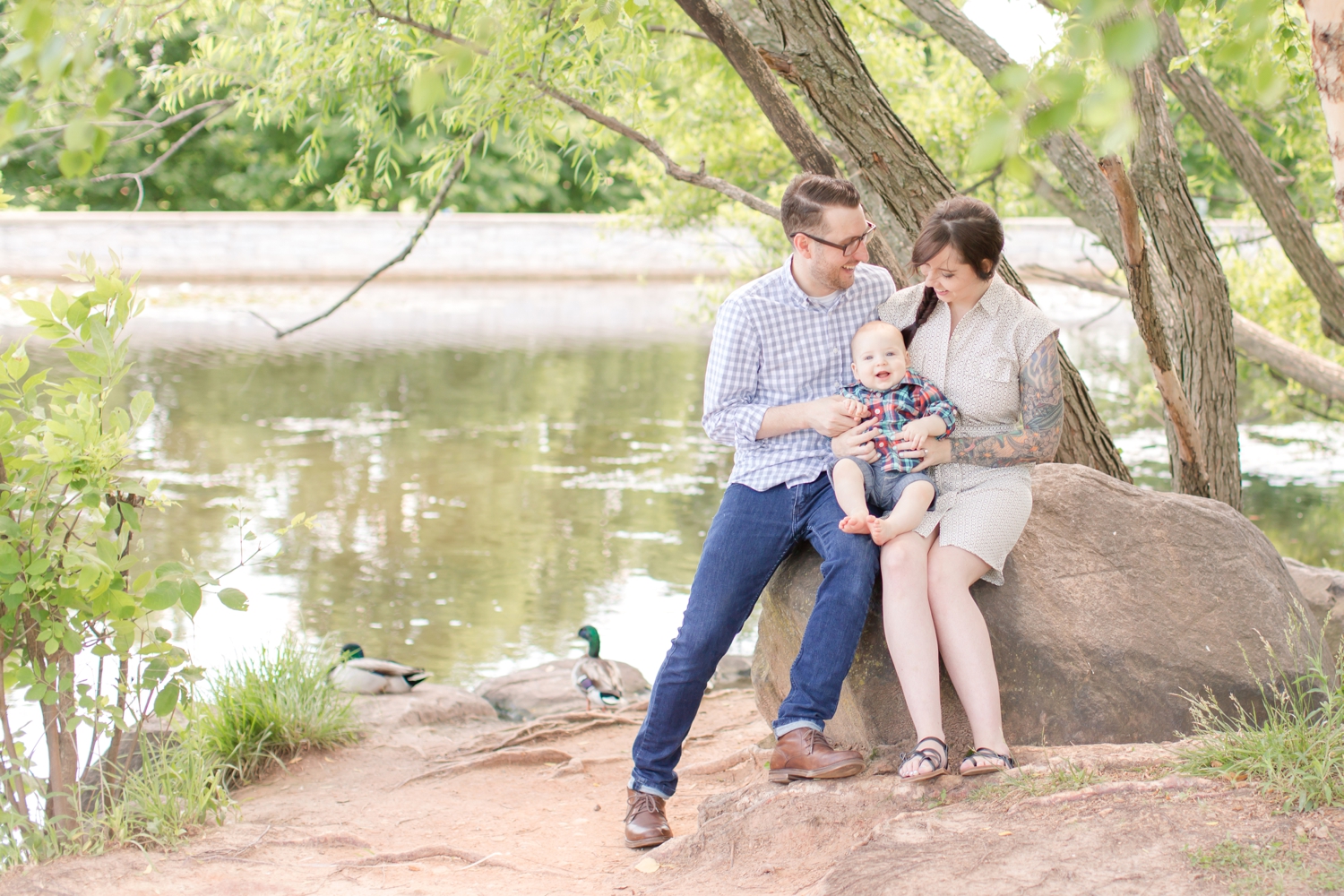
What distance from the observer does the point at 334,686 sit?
16.7 ft

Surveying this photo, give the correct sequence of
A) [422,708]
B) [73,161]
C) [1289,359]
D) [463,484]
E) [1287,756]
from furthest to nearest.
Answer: [463,484] → [1289,359] → [422,708] → [1287,756] → [73,161]

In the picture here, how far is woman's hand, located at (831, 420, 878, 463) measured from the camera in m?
3.04

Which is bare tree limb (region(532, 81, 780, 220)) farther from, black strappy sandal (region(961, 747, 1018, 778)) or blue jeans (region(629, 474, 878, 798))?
black strappy sandal (region(961, 747, 1018, 778))

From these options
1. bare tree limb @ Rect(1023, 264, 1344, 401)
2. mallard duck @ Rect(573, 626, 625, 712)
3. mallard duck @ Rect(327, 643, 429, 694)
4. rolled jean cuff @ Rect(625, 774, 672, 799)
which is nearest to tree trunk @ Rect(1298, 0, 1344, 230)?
rolled jean cuff @ Rect(625, 774, 672, 799)

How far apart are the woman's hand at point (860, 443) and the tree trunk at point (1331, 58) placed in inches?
49.5

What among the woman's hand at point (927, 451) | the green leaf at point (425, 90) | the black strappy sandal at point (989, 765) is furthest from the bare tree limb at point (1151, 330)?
the green leaf at point (425, 90)

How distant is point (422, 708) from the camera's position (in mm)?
5605

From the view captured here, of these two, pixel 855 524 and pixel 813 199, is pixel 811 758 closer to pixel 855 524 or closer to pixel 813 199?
pixel 855 524

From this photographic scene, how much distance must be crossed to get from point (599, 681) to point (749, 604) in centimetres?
263

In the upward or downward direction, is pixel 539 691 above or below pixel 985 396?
below

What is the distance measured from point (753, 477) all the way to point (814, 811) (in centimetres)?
89

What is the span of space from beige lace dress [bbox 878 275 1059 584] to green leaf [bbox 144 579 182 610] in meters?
1.92

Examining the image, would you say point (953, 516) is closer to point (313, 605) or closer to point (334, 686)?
point (334, 686)

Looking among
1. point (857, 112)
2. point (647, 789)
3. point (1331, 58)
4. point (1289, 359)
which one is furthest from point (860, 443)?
point (1289, 359)
